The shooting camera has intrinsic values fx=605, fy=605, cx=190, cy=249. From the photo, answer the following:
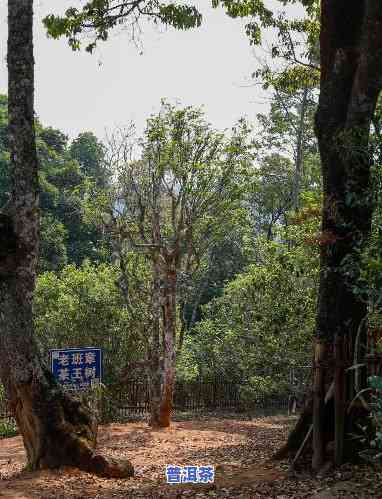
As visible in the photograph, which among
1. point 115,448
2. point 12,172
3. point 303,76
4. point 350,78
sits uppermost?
point 303,76

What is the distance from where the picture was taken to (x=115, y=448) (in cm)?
1083

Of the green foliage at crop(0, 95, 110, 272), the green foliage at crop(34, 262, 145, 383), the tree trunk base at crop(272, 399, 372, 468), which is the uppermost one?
the green foliage at crop(0, 95, 110, 272)

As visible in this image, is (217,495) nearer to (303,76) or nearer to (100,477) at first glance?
(100,477)

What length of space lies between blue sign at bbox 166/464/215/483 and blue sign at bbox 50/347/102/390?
3.36 metres

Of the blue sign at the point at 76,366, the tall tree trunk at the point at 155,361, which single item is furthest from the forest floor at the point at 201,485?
the tall tree trunk at the point at 155,361

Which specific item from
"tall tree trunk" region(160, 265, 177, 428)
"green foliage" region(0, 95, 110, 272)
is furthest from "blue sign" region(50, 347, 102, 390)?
"green foliage" region(0, 95, 110, 272)

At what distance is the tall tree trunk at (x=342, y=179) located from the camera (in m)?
6.34

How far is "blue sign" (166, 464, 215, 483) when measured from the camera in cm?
692

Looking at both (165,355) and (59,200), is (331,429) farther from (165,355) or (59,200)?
(59,200)

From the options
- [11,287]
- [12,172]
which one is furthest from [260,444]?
[12,172]

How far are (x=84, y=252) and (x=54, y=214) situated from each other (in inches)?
103

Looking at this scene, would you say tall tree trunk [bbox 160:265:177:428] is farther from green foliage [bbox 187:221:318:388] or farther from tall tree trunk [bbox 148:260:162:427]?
green foliage [bbox 187:221:318:388]

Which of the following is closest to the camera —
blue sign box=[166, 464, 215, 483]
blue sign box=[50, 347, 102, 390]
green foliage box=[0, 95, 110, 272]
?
blue sign box=[166, 464, 215, 483]

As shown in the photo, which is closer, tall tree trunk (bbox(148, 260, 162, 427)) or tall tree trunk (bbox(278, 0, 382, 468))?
tall tree trunk (bbox(278, 0, 382, 468))
